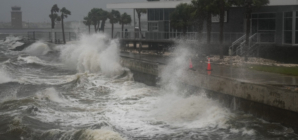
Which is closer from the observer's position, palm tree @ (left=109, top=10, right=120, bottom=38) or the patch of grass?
the patch of grass

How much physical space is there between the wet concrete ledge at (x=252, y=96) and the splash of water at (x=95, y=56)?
10.5 metres

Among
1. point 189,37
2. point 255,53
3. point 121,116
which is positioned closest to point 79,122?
point 121,116

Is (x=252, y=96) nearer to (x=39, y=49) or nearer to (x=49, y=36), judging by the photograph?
(x=39, y=49)

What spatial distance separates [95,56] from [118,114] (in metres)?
16.6

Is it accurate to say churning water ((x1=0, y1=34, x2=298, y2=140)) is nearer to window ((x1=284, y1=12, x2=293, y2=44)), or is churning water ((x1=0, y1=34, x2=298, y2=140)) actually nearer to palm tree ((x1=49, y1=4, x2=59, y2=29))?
window ((x1=284, y1=12, x2=293, y2=44))

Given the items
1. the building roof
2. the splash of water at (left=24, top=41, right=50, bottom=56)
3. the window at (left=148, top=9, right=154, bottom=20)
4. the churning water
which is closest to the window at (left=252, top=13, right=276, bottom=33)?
the building roof

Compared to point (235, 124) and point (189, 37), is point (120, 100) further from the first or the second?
point (189, 37)

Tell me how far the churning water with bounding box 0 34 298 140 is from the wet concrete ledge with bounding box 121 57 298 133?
271mm

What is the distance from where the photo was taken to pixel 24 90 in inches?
814

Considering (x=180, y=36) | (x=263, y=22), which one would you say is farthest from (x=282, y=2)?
(x=180, y=36)

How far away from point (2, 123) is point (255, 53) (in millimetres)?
15905

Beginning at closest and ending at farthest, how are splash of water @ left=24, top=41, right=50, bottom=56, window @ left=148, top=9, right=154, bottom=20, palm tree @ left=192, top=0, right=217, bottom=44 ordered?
palm tree @ left=192, top=0, right=217, bottom=44 < window @ left=148, top=9, right=154, bottom=20 < splash of water @ left=24, top=41, right=50, bottom=56

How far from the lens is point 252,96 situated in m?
13.3

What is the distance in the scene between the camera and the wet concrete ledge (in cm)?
1188
